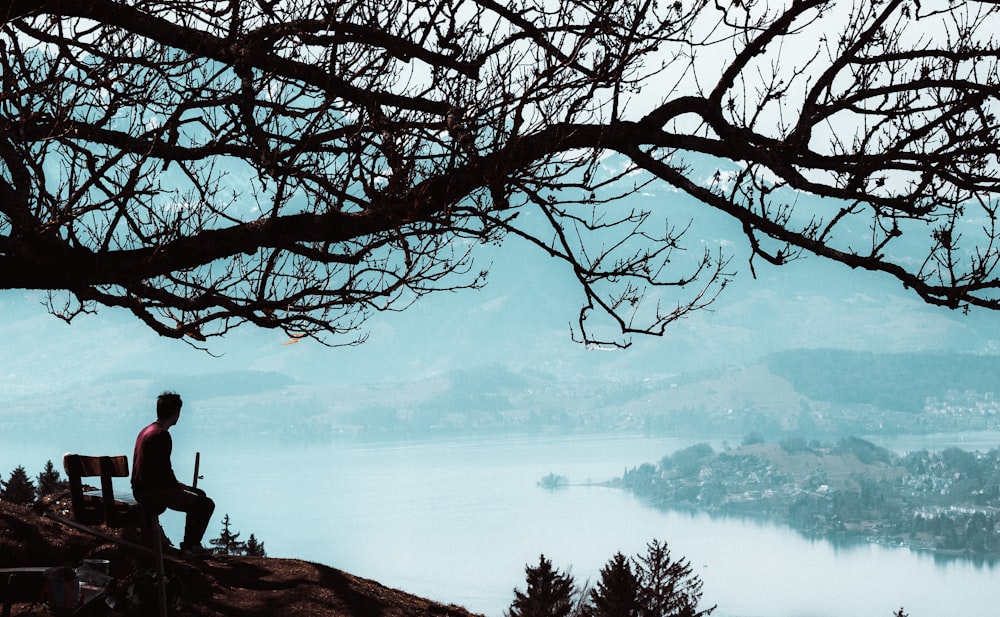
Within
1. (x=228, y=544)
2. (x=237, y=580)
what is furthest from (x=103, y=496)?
(x=228, y=544)

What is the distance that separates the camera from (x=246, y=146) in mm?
10031

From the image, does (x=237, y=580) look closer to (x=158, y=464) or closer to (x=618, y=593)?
(x=158, y=464)

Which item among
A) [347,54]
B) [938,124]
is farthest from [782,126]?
[347,54]

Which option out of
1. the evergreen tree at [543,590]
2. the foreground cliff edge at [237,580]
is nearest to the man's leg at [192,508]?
the foreground cliff edge at [237,580]

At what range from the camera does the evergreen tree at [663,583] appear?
119ft

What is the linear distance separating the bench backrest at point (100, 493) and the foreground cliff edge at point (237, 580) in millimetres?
2377

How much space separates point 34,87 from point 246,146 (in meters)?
2.16

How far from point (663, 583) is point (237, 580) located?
89.8ft

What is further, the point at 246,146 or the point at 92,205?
the point at 246,146

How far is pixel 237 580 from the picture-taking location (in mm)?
13148

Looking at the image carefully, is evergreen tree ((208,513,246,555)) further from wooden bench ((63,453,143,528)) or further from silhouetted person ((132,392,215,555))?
silhouetted person ((132,392,215,555))

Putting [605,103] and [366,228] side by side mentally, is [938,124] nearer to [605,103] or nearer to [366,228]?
[605,103]

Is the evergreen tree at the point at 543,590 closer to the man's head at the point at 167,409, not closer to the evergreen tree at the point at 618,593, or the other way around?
the evergreen tree at the point at 618,593

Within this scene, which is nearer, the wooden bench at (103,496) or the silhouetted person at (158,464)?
the silhouetted person at (158,464)
